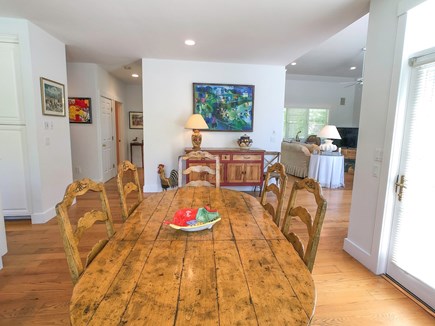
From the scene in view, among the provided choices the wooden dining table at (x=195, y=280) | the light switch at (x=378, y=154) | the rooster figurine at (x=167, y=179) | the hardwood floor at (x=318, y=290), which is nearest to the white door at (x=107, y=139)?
the rooster figurine at (x=167, y=179)

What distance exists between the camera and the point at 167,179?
14.4 ft

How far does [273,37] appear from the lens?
10.9 ft

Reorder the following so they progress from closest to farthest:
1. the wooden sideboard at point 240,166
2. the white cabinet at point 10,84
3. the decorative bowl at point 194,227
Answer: the decorative bowl at point 194,227 < the white cabinet at point 10,84 < the wooden sideboard at point 240,166

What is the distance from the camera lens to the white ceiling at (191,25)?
8.21 feet

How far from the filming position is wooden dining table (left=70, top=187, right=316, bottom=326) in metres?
0.72

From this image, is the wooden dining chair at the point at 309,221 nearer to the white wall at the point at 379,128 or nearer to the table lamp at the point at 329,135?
the white wall at the point at 379,128

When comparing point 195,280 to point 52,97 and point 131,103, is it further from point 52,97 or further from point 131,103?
point 131,103

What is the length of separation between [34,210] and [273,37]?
4.00 metres

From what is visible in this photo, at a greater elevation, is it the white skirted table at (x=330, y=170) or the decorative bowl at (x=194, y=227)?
the decorative bowl at (x=194, y=227)

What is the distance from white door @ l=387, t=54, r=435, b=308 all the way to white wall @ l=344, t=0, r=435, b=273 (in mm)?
73

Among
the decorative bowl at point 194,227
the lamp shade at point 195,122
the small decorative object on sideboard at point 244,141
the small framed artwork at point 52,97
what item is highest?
the small framed artwork at point 52,97

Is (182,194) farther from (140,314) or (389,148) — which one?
(389,148)

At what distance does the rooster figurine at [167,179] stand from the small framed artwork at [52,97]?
1773 millimetres

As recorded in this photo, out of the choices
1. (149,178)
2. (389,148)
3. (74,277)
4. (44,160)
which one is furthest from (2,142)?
(389,148)
